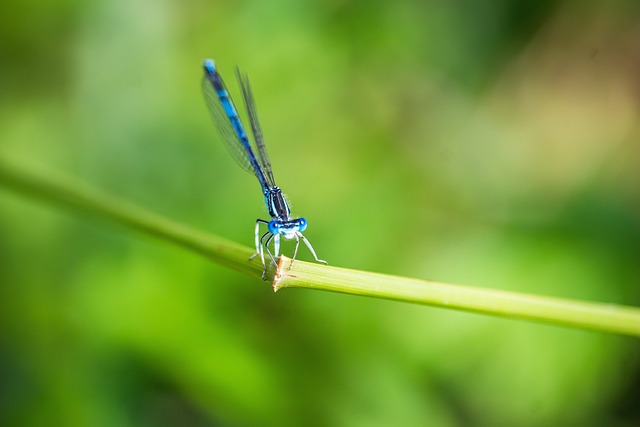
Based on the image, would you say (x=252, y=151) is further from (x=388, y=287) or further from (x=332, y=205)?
(x=388, y=287)

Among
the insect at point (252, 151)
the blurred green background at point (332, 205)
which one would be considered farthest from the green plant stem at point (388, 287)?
the blurred green background at point (332, 205)

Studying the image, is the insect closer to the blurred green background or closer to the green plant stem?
the green plant stem

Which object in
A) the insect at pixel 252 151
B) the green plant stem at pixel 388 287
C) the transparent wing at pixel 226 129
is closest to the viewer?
the green plant stem at pixel 388 287

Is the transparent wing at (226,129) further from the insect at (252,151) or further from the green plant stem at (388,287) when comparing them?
the green plant stem at (388,287)

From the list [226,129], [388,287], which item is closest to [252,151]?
[226,129]

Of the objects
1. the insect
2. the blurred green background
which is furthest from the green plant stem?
the blurred green background

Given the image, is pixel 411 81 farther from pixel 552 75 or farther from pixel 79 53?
pixel 79 53
